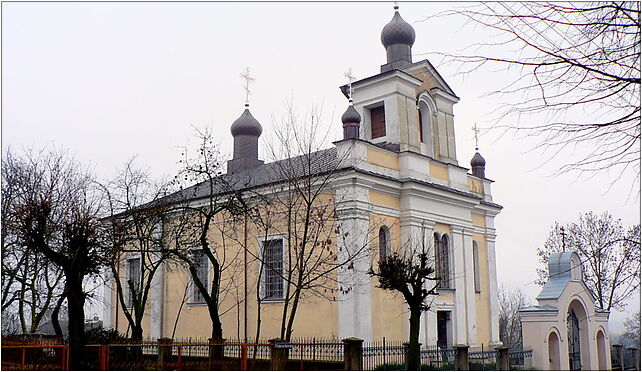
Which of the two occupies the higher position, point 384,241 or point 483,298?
point 384,241

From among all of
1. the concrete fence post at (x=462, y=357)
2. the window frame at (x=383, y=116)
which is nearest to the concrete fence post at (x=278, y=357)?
the concrete fence post at (x=462, y=357)

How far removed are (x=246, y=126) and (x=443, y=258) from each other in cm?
1245

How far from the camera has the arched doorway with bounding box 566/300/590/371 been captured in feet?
73.0

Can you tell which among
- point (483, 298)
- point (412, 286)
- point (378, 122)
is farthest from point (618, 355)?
point (412, 286)

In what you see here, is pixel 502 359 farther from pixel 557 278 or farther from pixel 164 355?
pixel 164 355

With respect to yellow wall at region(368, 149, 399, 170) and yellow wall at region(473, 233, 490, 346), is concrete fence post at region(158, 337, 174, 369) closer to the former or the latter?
yellow wall at region(368, 149, 399, 170)

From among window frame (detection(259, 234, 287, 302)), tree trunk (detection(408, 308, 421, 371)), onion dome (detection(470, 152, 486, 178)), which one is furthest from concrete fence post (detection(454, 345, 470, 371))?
onion dome (detection(470, 152, 486, 178))

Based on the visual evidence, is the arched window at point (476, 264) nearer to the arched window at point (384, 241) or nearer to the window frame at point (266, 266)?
the arched window at point (384, 241)

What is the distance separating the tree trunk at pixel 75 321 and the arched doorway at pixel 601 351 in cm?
1811

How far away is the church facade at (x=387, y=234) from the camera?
2011 centimetres

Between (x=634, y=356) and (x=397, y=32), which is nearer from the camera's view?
(x=634, y=356)

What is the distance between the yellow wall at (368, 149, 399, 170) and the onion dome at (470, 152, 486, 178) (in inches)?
291

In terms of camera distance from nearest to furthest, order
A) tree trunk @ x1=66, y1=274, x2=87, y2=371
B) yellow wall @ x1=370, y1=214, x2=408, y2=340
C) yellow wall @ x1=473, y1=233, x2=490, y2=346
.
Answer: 1. tree trunk @ x1=66, y1=274, x2=87, y2=371
2. yellow wall @ x1=370, y1=214, x2=408, y2=340
3. yellow wall @ x1=473, y1=233, x2=490, y2=346

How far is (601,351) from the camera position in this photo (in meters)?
23.2
